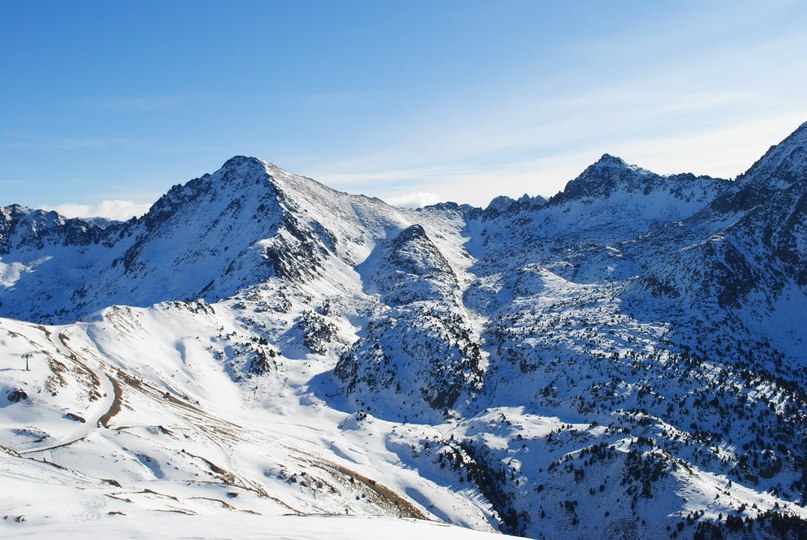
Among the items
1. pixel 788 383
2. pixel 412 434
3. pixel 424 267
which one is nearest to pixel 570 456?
pixel 412 434

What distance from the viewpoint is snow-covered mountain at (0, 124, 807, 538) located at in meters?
57.3

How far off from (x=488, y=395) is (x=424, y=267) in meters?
84.3

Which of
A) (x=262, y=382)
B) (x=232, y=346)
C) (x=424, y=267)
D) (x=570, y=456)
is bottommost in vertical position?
(x=570, y=456)

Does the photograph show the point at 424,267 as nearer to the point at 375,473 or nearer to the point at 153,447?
the point at 375,473

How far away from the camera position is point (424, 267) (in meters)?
189

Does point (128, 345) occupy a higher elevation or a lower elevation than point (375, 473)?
higher

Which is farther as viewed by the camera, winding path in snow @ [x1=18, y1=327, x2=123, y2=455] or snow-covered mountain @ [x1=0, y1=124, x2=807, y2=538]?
snow-covered mountain @ [x1=0, y1=124, x2=807, y2=538]

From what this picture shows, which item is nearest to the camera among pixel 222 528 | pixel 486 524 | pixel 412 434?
pixel 222 528

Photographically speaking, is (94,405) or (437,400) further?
(437,400)

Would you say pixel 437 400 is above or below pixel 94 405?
below

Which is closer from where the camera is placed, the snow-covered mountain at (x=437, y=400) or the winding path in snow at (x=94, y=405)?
the winding path in snow at (x=94, y=405)

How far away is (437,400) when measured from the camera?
105875 millimetres

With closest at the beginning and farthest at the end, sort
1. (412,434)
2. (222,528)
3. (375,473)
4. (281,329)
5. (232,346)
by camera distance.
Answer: (222,528)
(375,473)
(412,434)
(232,346)
(281,329)

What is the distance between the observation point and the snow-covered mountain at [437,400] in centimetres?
5734
